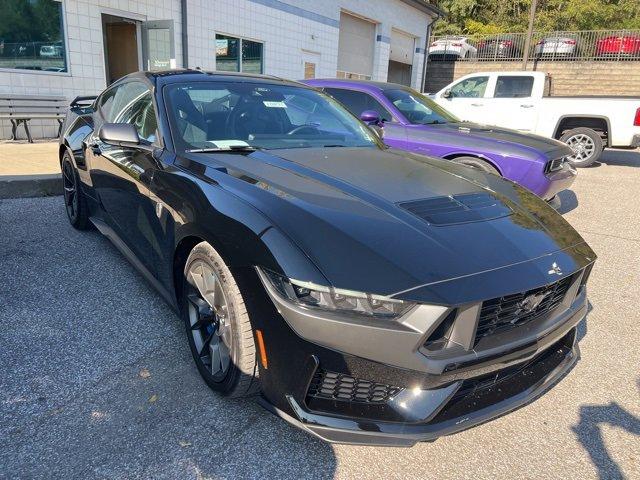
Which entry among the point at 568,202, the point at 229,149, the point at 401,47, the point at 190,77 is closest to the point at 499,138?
the point at 568,202

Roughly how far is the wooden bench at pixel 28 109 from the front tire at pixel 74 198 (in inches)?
177

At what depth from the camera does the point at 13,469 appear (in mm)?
1882

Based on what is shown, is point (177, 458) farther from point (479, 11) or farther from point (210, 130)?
point (479, 11)

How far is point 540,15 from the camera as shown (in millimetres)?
34500

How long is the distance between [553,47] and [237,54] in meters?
16.5

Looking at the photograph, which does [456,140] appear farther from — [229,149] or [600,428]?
[600,428]

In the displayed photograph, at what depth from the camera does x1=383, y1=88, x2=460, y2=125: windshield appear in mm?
6281

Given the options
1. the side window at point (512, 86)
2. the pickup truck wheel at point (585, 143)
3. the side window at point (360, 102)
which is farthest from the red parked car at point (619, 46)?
the side window at point (360, 102)

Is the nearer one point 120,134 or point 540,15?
point 120,134

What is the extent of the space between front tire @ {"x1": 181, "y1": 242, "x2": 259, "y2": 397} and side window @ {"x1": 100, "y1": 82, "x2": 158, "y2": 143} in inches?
42.8

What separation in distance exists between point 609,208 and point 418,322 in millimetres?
6360

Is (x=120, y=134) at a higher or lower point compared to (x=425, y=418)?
higher

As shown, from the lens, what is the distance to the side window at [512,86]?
10.7m

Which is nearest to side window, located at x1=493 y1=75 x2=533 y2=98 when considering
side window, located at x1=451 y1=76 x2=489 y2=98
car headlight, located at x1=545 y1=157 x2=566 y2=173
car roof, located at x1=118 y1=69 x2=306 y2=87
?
side window, located at x1=451 y1=76 x2=489 y2=98
